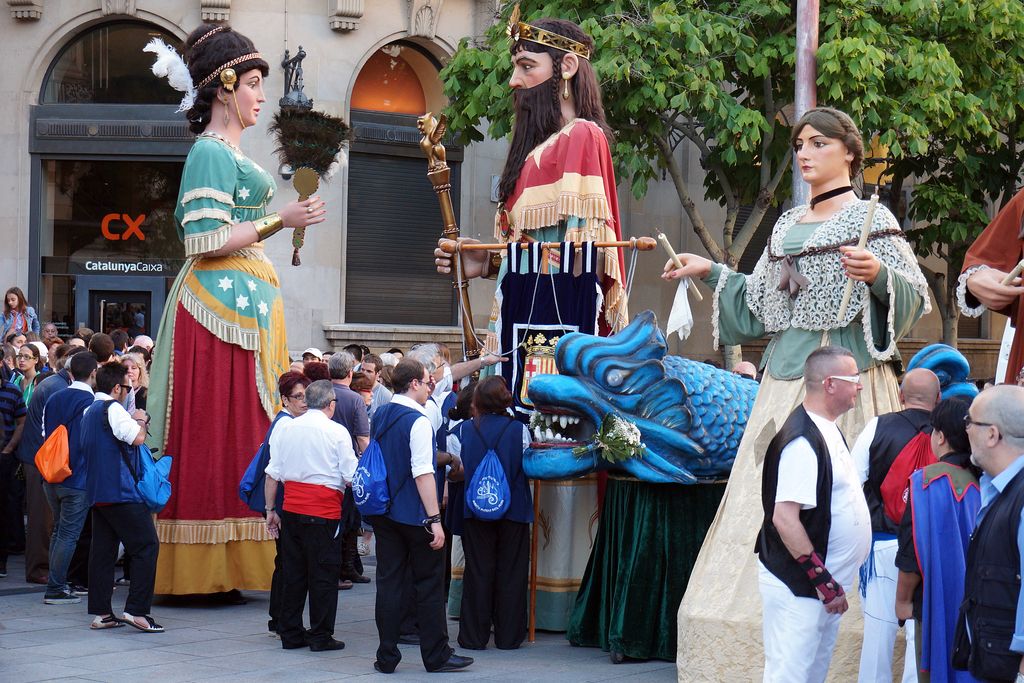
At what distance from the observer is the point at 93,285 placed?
19.5m

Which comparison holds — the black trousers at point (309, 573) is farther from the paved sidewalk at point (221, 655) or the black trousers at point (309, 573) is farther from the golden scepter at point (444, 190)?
the golden scepter at point (444, 190)

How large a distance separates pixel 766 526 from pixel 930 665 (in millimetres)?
868

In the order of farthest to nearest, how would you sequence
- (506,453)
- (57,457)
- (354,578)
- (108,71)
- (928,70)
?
(108,71)
(928,70)
(354,578)
(57,457)
(506,453)

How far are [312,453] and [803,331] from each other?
298 cm

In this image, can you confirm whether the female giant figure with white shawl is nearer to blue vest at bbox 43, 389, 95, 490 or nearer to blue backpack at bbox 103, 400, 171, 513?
blue backpack at bbox 103, 400, 171, 513

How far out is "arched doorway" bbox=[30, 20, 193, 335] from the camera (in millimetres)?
19078

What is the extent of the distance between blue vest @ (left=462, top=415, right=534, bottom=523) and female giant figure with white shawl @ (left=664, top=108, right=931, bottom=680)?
174cm

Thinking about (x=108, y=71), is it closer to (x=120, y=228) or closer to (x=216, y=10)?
(x=216, y=10)

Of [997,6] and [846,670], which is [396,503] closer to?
[846,670]

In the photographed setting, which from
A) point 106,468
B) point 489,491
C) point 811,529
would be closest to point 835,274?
point 811,529

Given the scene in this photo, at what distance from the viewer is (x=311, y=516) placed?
784 centimetres

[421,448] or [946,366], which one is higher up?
[946,366]

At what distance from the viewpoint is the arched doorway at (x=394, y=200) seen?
19547 mm

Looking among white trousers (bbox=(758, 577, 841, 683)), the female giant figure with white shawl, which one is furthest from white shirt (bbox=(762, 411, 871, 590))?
the female giant figure with white shawl
